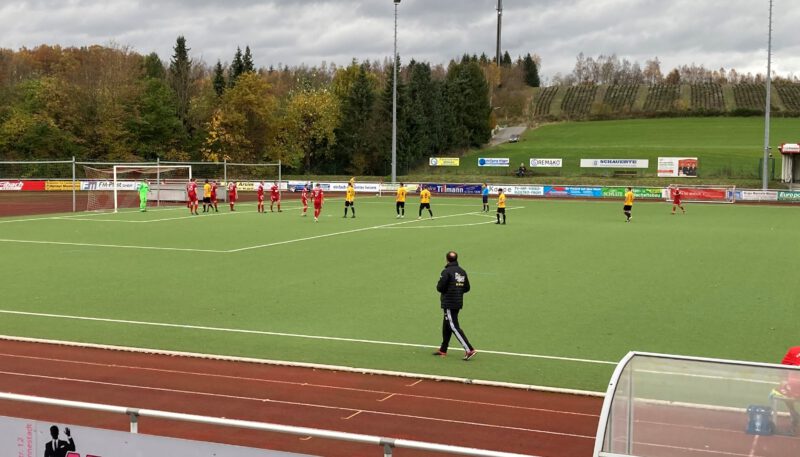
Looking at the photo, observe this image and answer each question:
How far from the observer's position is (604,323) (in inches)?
619

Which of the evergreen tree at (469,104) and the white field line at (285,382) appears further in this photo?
the evergreen tree at (469,104)

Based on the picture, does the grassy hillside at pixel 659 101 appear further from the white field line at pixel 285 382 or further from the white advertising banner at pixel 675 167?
the white field line at pixel 285 382

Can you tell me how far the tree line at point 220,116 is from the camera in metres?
78.9

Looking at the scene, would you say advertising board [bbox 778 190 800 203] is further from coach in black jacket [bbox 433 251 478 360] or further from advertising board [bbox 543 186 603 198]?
coach in black jacket [bbox 433 251 478 360]

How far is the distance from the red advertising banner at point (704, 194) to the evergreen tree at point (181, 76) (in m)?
58.4

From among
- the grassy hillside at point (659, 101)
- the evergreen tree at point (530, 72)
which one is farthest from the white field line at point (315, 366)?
the evergreen tree at point (530, 72)

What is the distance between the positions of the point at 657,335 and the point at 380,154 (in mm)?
75415

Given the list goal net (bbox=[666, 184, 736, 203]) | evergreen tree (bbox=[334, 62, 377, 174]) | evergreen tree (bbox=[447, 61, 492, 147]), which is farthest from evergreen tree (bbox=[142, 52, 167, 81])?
goal net (bbox=[666, 184, 736, 203])

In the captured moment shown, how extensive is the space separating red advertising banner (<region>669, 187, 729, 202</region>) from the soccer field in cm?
2419

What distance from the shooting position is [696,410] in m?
5.71

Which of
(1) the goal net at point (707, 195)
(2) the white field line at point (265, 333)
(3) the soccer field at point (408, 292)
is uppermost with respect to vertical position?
(1) the goal net at point (707, 195)

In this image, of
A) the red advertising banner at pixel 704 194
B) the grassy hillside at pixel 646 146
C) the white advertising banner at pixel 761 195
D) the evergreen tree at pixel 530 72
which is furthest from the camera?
the evergreen tree at pixel 530 72

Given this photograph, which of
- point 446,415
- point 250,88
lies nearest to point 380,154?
point 250,88

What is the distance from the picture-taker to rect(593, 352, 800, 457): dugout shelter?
542 cm
